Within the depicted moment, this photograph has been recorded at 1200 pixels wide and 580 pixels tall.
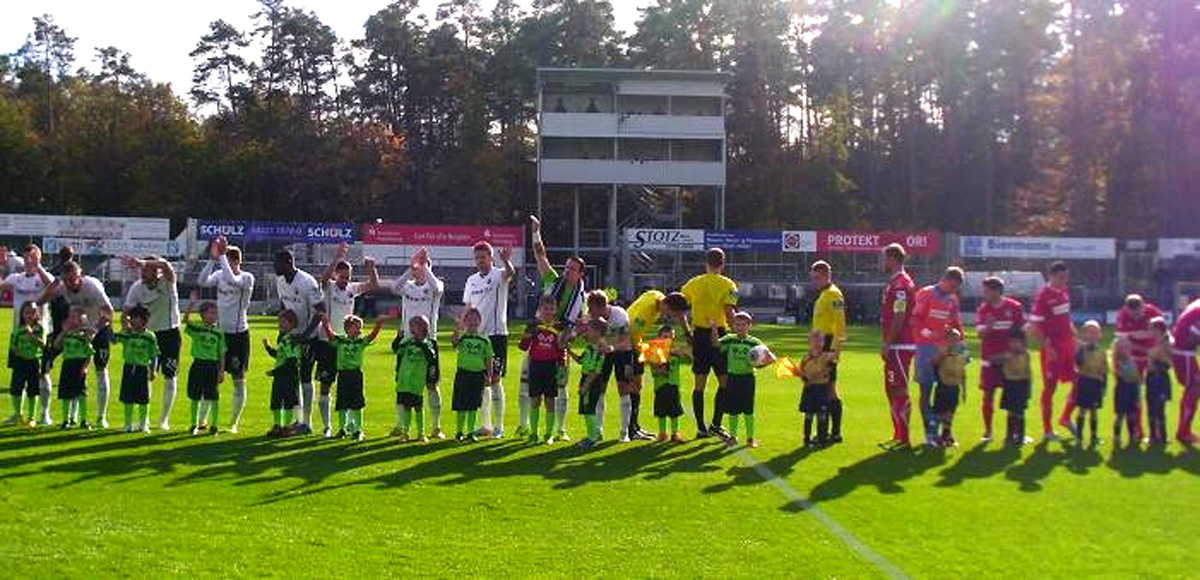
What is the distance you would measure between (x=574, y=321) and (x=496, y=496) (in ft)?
10.3

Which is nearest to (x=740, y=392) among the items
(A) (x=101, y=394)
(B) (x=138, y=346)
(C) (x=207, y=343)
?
(C) (x=207, y=343)

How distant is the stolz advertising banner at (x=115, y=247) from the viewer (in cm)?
5384

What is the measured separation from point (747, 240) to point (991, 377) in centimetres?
4220

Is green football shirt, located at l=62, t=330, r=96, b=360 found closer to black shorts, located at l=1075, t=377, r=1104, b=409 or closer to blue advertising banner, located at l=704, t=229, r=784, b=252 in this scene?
black shorts, located at l=1075, t=377, r=1104, b=409

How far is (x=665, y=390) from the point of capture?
1224 centimetres

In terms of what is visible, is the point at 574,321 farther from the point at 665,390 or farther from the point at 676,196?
the point at 676,196

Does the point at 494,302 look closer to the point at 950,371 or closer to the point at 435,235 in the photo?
the point at 950,371

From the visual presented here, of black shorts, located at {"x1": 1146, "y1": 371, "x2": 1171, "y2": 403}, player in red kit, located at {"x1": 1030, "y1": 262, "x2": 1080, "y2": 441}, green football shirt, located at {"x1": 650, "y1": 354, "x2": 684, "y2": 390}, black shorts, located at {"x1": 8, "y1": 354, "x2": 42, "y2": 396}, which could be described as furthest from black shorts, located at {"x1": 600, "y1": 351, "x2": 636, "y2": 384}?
black shorts, located at {"x1": 8, "y1": 354, "x2": 42, "y2": 396}

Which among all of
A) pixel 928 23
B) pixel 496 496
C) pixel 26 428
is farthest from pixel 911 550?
pixel 928 23

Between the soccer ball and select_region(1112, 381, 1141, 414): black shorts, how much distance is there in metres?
3.64

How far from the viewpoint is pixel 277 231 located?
54125 mm

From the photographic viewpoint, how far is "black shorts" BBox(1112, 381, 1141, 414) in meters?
12.5

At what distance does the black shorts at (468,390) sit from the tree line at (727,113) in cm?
5883

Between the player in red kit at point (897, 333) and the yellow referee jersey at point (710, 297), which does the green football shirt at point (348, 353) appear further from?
the player in red kit at point (897, 333)
